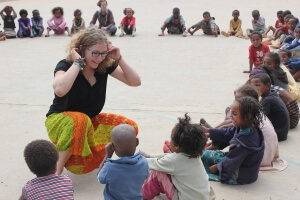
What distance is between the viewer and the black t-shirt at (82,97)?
158 inches

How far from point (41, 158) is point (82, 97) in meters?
1.33

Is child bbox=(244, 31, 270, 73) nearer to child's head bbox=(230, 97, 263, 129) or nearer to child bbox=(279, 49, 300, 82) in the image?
child bbox=(279, 49, 300, 82)

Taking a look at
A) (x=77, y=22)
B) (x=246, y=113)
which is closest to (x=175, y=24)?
(x=77, y=22)

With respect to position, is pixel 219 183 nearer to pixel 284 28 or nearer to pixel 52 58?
pixel 52 58

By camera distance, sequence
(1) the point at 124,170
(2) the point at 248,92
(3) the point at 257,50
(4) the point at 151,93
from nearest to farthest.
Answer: (1) the point at 124,170 → (2) the point at 248,92 → (4) the point at 151,93 → (3) the point at 257,50

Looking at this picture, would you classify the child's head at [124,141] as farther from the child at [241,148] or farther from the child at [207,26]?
the child at [207,26]

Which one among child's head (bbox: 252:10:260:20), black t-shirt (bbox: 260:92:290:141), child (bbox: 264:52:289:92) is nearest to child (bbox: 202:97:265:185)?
black t-shirt (bbox: 260:92:290:141)

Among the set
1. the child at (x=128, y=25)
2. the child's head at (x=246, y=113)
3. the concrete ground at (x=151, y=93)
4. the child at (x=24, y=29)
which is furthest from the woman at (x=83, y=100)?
the child at (x=24, y=29)

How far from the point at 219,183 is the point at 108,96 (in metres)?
2.86

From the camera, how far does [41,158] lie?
9.09 feet

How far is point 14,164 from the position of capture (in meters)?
4.43

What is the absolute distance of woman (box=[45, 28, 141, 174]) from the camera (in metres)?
3.84

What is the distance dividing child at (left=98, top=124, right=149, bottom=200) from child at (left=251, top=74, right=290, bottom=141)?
1940 mm

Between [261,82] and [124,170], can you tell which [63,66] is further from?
[261,82]
